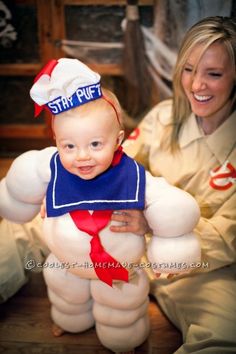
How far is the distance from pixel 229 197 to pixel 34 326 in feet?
1.88

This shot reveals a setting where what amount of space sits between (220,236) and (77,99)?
0.49m

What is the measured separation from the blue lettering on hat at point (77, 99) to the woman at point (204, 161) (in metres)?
A: 0.26

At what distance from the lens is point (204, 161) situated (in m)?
1.08

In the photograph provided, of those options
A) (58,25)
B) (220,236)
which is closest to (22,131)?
(58,25)

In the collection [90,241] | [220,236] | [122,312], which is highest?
[90,241]

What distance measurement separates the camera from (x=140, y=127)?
1.22 m

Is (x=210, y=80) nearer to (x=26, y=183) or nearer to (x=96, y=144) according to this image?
(x=96, y=144)

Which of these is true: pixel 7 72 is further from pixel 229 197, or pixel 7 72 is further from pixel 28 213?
pixel 229 197

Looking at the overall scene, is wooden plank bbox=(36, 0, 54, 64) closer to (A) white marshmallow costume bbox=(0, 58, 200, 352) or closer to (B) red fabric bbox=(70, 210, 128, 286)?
(A) white marshmallow costume bbox=(0, 58, 200, 352)

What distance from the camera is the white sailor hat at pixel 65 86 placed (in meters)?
0.70

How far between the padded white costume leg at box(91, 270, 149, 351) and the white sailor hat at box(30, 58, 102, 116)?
1.37 ft

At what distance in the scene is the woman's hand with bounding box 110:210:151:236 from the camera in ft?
2.71

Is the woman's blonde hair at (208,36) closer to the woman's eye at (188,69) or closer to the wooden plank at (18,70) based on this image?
the woman's eye at (188,69)

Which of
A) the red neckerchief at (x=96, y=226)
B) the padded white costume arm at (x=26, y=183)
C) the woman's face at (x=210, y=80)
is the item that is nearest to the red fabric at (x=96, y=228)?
the red neckerchief at (x=96, y=226)
